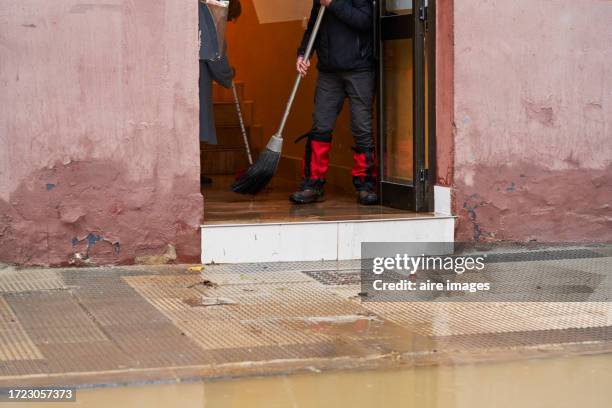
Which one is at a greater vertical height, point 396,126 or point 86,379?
point 396,126

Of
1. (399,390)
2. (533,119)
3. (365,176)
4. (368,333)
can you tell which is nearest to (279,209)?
(365,176)

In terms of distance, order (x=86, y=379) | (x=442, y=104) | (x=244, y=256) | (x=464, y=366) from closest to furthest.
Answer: (x=86, y=379)
(x=464, y=366)
(x=244, y=256)
(x=442, y=104)

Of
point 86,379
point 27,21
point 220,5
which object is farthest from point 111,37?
point 86,379

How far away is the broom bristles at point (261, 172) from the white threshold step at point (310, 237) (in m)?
1.20

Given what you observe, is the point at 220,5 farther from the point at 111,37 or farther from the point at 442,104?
the point at 442,104

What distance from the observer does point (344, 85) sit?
30.5 ft

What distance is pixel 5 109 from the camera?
23.6 feet

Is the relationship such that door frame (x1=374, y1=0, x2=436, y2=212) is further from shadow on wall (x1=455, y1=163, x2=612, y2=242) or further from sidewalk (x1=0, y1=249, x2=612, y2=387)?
sidewalk (x1=0, y1=249, x2=612, y2=387)

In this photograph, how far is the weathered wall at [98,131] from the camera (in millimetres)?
7246

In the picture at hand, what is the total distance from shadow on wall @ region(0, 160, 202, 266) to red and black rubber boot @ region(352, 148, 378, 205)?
1.99 metres

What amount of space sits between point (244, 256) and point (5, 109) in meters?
2.00

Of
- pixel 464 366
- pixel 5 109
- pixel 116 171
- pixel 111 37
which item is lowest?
pixel 464 366

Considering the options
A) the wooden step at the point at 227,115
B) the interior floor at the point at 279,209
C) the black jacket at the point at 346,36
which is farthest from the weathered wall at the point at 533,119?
the wooden step at the point at 227,115

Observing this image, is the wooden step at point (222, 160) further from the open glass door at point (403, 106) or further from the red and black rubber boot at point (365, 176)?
the open glass door at point (403, 106)
